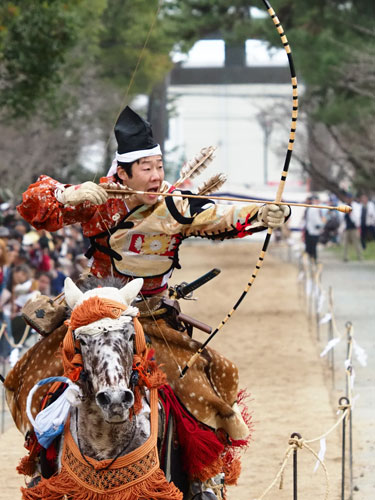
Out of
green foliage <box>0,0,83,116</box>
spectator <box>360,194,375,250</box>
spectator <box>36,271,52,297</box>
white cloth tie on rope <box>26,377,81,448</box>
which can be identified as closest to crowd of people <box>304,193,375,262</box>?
spectator <box>360,194,375,250</box>

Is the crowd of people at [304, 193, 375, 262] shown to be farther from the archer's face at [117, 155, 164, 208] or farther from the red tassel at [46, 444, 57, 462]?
the red tassel at [46, 444, 57, 462]

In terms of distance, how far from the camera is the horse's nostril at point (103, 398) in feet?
17.8

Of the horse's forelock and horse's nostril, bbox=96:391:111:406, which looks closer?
horse's nostril, bbox=96:391:111:406

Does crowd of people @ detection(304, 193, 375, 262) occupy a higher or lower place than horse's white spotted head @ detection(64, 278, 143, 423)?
lower

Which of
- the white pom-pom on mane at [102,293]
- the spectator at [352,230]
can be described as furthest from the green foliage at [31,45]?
the spectator at [352,230]

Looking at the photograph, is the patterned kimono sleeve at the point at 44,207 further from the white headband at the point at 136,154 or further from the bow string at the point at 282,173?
the bow string at the point at 282,173

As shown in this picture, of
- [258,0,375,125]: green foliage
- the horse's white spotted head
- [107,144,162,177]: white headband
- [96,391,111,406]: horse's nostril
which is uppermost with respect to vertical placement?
[107,144,162,177]: white headband

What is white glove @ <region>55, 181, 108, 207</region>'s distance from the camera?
20.4ft

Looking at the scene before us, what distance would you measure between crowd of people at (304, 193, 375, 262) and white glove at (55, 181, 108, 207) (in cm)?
2075

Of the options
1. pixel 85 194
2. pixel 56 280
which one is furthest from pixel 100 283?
pixel 56 280

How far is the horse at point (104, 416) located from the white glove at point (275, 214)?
84 centimetres

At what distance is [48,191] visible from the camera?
659cm

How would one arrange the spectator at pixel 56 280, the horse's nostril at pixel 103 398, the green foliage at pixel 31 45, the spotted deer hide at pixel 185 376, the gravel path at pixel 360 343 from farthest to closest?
1. the green foliage at pixel 31 45
2. the spectator at pixel 56 280
3. the gravel path at pixel 360 343
4. the spotted deer hide at pixel 185 376
5. the horse's nostril at pixel 103 398

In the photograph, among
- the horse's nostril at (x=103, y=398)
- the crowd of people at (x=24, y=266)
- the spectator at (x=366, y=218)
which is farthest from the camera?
the spectator at (x=366, y=218)
